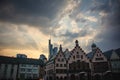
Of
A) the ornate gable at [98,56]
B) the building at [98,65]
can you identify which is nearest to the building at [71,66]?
the building at [98,65]

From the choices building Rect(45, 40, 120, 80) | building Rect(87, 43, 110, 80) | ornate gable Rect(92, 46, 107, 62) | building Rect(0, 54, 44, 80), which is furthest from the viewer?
building Rect(0, 54, 44, 80)

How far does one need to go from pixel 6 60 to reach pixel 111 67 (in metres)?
48.9

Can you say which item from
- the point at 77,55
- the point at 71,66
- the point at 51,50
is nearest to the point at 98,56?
the point at 77,55

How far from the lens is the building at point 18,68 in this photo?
56688 millimetres

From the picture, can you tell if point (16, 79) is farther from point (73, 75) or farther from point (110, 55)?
point (110, 55)

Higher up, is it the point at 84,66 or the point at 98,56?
the point at 98,56

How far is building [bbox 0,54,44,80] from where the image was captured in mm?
Answer: 56688

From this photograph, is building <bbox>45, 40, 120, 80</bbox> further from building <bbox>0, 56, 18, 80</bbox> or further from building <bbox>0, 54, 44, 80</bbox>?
building <bbox>0, 56, 18, 80</bbox>

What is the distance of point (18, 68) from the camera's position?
60.8 m

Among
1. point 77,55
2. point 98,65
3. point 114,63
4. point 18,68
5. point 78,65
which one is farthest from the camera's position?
point 18,68

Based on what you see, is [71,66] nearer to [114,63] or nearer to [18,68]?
[114,63]

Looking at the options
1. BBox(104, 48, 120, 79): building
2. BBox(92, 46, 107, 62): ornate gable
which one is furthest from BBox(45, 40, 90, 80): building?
BBox(104, 48, 120, 79): building

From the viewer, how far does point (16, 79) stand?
58.1 m

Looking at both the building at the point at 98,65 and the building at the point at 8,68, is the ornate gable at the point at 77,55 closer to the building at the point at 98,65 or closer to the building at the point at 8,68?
the building at the point at 98,65
